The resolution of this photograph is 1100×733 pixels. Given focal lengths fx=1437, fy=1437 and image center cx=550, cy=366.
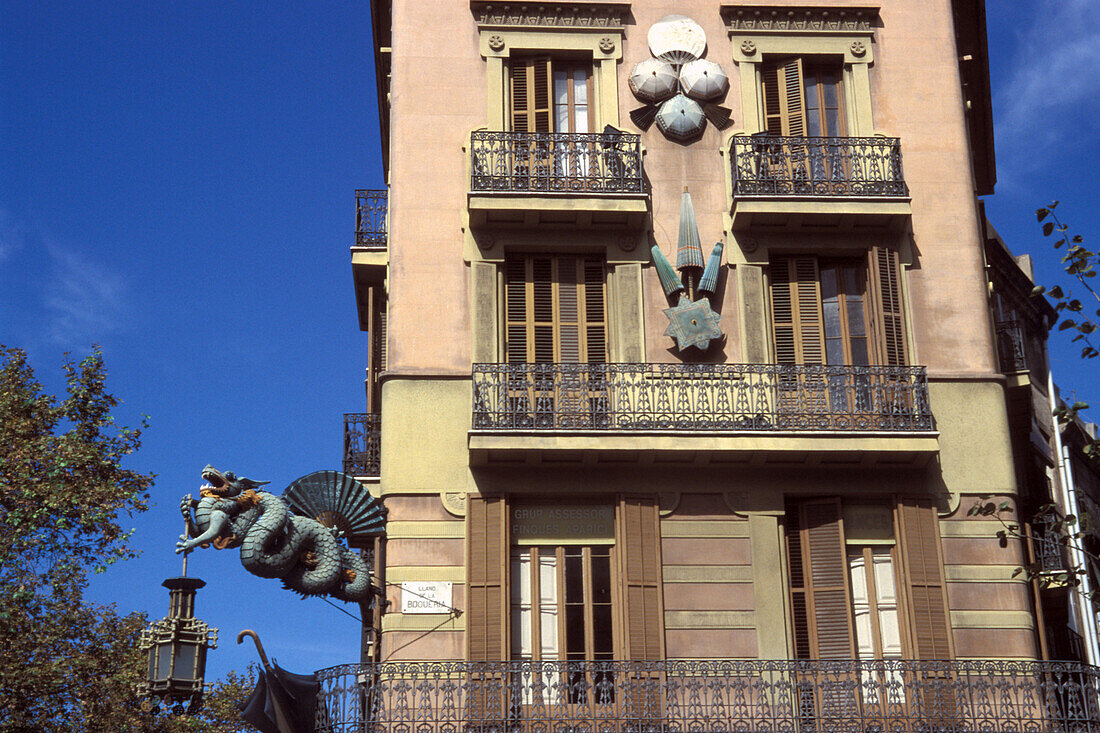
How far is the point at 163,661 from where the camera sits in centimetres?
1510

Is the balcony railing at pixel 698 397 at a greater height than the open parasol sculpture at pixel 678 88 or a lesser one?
lesser

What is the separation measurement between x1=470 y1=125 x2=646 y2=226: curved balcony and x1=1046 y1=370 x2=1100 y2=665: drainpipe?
11540 millimetres

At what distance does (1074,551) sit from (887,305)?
28.8ft

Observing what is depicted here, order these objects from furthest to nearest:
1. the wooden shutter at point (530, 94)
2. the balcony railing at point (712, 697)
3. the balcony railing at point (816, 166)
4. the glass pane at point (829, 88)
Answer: the glass pane at point (829, 88)
the wooden shutter at point (530, 94)
the balcony railing at point (816, 166)
the balcony railing at point (712, 697)

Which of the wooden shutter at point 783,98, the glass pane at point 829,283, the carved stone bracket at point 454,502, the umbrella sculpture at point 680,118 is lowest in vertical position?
the carved stone bracket at point 454,502

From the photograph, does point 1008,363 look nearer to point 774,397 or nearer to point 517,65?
point 774,397

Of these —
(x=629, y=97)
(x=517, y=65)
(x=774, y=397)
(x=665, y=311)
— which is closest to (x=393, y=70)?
(x=517, y=65)

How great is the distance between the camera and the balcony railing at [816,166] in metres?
20.6

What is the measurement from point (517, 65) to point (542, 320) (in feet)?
13.8

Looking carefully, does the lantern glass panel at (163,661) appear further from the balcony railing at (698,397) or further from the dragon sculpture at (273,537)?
the balcony railing at (698,397)

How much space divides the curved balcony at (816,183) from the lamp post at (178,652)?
31.3 feet

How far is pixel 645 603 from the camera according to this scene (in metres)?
18.6

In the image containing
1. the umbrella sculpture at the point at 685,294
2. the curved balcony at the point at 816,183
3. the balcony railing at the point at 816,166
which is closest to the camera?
the umbrella sculpture at the point at 685,294

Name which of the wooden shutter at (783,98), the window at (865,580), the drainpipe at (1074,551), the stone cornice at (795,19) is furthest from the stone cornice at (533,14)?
the drainpipe at (1074,551)
